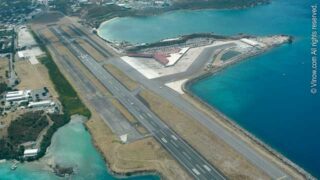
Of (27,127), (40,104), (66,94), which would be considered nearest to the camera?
(27,127)

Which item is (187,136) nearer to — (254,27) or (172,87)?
(172,87)

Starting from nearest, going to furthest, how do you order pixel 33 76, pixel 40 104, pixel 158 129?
pixel 158 129
pixel 40 104
pixel 33 76

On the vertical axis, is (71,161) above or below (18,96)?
below

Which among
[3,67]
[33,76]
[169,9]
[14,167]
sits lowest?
[14,167]

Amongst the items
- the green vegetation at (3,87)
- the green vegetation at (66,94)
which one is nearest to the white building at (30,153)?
the green vegetation at (66,94)

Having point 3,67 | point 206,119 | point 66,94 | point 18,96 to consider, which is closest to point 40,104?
point 66,94

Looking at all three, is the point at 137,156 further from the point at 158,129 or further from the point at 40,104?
the point at 40,104
